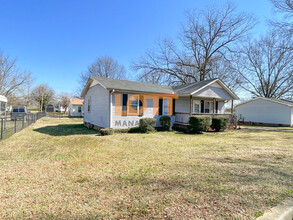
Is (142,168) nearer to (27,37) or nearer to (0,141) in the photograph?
(0,141)

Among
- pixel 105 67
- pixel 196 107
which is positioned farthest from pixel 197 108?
pixel 105 67

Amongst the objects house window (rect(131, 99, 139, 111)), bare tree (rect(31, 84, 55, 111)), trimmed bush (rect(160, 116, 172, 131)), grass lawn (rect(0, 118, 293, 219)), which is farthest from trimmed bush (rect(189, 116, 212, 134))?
bare tree (rect(31, 84, 55, 111))

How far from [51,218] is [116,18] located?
16653 mm

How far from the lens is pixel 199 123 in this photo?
39.9ft

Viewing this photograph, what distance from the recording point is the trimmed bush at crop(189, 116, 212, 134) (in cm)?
1218

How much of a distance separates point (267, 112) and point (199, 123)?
16243 mm

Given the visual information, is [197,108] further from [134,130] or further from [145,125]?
[134,130]

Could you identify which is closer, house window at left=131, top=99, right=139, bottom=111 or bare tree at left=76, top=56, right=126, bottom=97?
house window at left=131, top=99, right=139, bottom=111

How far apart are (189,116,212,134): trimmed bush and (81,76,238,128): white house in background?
1000mm

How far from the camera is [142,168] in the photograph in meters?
4.62

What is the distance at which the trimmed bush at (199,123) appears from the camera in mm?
12180

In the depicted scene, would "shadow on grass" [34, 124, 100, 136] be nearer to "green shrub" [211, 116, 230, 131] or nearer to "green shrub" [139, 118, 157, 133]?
"green shrub" [139, 118, 157, 133]

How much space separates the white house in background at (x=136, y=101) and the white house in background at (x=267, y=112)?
1001 cm

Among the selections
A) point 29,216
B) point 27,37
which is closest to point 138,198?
point 29,216
